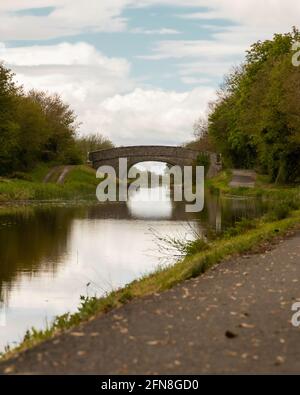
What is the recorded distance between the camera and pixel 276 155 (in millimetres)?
53688

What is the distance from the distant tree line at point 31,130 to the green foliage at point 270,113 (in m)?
16.9

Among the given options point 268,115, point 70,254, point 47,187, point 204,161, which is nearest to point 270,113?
point 268,115

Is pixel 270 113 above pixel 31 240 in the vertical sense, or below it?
above

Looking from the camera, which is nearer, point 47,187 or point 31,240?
point 31,240

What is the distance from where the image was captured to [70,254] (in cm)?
2311

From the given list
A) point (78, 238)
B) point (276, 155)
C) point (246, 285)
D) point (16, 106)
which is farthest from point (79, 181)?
point (246, 285)

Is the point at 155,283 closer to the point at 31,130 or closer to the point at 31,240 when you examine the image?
the point at 31,240

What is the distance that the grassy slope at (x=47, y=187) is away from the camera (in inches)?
1981

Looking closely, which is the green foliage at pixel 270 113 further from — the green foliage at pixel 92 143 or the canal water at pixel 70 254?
the green foliage at pixel 92 143

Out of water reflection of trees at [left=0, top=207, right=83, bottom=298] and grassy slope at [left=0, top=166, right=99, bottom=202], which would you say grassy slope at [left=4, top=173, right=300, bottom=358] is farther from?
grassy slope at [left=0, top=166, right=99, bottom=202]

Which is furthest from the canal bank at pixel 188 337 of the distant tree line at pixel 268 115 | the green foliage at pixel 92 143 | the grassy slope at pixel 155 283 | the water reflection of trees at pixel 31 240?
the green foliage at pixel 92 143

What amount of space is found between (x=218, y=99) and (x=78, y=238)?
63800 millimetres

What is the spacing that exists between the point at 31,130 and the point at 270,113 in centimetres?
2385

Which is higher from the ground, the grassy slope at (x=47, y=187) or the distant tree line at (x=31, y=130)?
the distant tree line at (x=31, y=130)
